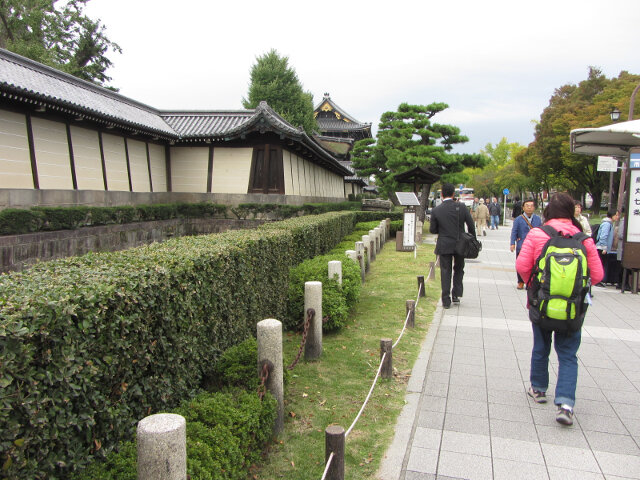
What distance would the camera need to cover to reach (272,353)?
372 centimetres

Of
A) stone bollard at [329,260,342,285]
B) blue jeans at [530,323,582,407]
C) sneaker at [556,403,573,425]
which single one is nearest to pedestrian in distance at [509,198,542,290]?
stone bollard at [329,260,342,285]

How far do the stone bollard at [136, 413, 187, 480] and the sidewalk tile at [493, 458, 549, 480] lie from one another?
95.6 inches

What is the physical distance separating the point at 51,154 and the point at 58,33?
26.6 meters

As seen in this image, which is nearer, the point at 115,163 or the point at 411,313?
the point at 411,313

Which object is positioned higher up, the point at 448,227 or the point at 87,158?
the point at 87,158

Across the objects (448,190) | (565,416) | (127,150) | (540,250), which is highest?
(127,150)

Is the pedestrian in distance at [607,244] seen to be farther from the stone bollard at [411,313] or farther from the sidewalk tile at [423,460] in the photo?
the sidewalk tile at [423,460]

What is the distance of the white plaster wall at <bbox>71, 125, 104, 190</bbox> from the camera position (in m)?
14.0

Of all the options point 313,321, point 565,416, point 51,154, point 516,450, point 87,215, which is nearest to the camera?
point 516,450

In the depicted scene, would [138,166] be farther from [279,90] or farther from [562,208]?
[279,90]

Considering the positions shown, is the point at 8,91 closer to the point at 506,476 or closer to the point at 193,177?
the point at 193,177

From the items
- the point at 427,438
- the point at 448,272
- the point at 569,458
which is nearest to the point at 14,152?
the point at 448,272

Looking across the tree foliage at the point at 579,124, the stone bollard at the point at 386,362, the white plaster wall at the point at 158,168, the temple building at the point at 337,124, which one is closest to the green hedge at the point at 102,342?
the stone bollard at the point at 386,362

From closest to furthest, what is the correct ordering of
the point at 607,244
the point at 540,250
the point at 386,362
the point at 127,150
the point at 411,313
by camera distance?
the point at 540,250 < the point at 386,362 < the point at 411,313 < the point at 607,244 < the point at 127,150
